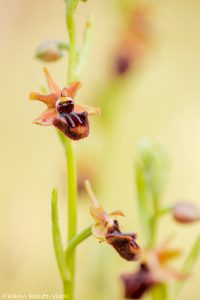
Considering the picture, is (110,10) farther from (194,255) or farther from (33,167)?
(194,255)

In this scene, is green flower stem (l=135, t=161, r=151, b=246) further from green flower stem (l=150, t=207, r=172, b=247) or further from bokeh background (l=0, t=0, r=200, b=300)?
bokeh background (l=0, t=0, r=200, b=300)

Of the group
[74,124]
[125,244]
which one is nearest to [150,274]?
[125,244]

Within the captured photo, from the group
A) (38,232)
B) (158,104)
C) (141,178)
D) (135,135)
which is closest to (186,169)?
(135,135)

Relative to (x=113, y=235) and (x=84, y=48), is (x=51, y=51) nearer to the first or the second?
(x=84, y=48)

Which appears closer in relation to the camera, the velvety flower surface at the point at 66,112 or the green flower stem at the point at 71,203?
the velvety flower surface at the point at 66,112

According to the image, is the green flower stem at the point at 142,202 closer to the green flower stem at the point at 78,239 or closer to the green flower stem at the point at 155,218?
the green flower stem at the point at 155,218

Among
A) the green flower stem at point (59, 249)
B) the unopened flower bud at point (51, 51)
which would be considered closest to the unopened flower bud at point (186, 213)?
the green flower stem at point (59, 249)

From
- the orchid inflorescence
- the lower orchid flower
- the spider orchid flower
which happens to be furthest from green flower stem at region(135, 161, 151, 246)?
the lower orchid flower
